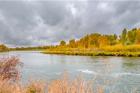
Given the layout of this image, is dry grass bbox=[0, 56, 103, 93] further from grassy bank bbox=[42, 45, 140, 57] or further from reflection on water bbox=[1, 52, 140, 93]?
grassy bank bbox=[42, 45, 140, 57]

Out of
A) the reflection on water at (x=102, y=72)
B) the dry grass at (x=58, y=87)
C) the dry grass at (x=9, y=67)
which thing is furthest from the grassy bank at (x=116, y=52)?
the dry grass at (x=58, y=87)

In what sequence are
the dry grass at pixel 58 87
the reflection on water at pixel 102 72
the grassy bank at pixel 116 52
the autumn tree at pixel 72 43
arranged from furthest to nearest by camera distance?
the autumn tree at pixel 72 43 → the grassy bank at pixel 116 52 → the reflection on water at pixel 102 72 → the dry grass at pixel 58 87

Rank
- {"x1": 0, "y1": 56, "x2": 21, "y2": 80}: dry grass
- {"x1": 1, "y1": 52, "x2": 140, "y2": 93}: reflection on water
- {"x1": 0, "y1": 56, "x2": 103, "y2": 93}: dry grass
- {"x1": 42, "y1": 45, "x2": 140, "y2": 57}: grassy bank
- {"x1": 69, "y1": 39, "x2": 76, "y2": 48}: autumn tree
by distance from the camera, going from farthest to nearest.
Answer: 1. {"x1": 69, "y1": 39, "x2": 76, "y2": 48}: autumn tree
2. {"x1": 42, "y1": 45, "x2": 140, "y2": 57}: grassy bank
3. {"x1": 1, "y1": 52, "x2": 140, "y2": 93}: reflection on water
4. {"x1": 0, "y1": 56, "x2": 21, "y2": 80}: dry grass
5. {"x1": 0, "y1": 56, "x2": 103, "y2": 93}: dry grass

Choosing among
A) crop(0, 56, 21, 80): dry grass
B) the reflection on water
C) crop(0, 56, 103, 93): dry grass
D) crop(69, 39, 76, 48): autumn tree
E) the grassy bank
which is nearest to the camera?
crop(0, 56, 103, 93): dry grass

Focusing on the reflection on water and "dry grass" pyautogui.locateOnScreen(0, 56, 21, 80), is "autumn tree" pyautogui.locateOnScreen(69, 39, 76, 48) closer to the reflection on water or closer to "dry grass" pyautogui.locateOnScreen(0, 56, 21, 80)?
the reflection on water

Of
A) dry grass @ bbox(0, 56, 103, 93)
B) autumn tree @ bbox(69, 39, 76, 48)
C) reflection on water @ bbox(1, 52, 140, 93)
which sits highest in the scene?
autumn tree @ bbox(69, 39, 76, 48)

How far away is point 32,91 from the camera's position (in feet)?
19.8

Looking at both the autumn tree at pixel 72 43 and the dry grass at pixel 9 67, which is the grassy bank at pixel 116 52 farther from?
the dry grass at pixel 9 67

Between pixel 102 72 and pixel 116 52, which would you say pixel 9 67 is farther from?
pixel 116 52

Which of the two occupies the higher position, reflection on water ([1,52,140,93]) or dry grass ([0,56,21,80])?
dry grass ([0,56,21,80])

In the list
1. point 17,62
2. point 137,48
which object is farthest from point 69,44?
point 17,62

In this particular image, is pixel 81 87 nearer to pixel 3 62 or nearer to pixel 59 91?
pixel 59 91

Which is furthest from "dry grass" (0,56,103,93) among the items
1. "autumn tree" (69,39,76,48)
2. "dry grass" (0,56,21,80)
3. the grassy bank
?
"autumn tree" (69,39,76,48)

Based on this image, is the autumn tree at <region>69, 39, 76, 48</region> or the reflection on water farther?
the autumn tree at <region>69, 39, 76, 48</region>
